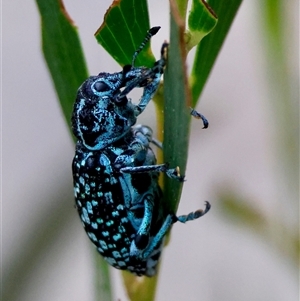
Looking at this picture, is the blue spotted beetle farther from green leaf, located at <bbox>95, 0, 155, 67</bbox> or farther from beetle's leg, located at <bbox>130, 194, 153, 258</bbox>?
green leaf, located at <bbox>95, 0, 155, 67</bbox>

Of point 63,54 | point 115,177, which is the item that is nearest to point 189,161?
point 115,177

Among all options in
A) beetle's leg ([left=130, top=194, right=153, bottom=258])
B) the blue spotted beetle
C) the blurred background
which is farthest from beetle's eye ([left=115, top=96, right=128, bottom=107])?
the blurred background

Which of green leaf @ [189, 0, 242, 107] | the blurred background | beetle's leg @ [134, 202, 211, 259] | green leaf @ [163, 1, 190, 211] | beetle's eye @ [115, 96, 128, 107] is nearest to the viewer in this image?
green leaf @ [163, 1, 190, 211]

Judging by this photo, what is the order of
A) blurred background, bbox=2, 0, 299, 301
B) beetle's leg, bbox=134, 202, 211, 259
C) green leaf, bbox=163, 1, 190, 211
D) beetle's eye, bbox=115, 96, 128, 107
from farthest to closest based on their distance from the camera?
blurred background, bbox=2, 0, 299, 301, beetle's eye, bbox=115, 96, 128, 107, beetle's leg, bbox=134, 202, 211, 259, green leaf, bbox=163, 1, 190, 211

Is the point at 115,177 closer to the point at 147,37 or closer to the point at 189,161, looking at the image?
the point at 147,37

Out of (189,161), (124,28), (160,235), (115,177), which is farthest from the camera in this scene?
(189,161)

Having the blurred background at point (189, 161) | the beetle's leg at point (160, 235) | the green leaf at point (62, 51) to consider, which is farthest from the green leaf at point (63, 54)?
the blurred background at point (189, 161)

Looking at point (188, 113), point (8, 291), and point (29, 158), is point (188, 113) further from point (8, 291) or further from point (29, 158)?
point (29, 158)

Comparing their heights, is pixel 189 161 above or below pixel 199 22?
below
